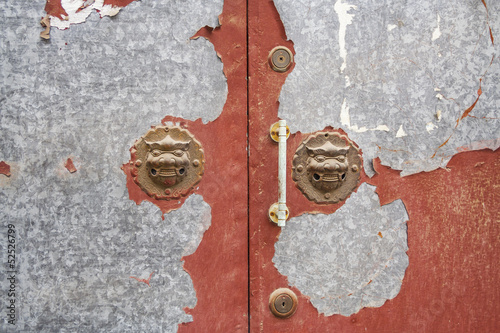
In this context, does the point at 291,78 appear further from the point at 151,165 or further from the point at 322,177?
the point at 151,165

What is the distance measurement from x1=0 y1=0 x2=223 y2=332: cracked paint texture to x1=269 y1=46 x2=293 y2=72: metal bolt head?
17cm

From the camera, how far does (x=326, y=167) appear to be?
44.3 inches

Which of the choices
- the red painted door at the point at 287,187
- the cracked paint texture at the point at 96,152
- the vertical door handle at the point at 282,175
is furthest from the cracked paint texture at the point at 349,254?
the cracked paint texture at the point at 96,152

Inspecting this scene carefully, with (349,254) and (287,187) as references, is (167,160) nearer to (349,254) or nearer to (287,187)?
(287,187)

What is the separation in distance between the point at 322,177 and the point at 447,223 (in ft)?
1.54

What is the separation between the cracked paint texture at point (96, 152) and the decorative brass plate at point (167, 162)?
0.04 metres

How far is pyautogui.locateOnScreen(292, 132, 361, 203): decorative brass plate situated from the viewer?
1.14 m

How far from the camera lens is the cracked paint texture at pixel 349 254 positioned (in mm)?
1170

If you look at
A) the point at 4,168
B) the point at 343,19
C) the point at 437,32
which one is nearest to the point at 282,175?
the point at 343,19

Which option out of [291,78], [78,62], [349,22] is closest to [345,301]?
[291,78]

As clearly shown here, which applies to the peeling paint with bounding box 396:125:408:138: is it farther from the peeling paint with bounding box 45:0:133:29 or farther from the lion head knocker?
the peeling paint with bounding box 45:0:133:29

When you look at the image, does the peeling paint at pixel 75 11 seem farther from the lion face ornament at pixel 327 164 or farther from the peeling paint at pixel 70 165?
the lion face ornament at pixel 327 164

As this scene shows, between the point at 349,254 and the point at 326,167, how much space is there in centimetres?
31

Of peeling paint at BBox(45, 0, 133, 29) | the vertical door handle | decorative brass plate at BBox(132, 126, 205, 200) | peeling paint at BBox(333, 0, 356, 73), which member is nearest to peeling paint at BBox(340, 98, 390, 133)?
peeling paint at BBox(333, 0, 356, 73)
